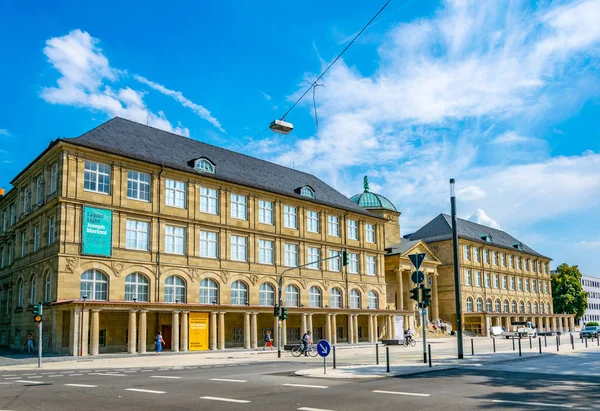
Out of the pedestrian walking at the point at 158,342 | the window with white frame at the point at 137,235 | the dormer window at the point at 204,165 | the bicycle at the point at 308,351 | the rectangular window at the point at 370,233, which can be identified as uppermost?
the dormer window at the point at 204,165

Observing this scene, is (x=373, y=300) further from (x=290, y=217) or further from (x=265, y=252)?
(x=265, y=252)

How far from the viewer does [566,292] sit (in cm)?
10431

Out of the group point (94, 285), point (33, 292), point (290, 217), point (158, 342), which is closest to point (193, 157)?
point (290, 217)

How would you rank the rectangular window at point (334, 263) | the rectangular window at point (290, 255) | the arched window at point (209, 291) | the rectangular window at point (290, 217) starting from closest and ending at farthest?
the arched window at point (209, 291) < the rectangular window at point (290, 255) < the rectangular window at point (290, 217) < the rectangular window at point (334, 263)

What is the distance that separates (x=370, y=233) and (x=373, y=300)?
6.75 metres

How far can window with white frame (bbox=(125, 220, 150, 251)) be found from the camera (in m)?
41.2

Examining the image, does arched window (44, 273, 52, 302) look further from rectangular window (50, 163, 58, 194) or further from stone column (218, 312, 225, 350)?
stone column (218, 312, 225, 350)

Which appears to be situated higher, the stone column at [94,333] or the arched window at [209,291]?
the arched window at [209,291]

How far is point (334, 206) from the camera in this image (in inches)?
→ 2244

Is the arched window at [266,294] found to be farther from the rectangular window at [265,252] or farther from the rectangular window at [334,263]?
the rectangular window at [334,263]

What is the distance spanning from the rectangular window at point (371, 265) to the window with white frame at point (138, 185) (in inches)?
1013

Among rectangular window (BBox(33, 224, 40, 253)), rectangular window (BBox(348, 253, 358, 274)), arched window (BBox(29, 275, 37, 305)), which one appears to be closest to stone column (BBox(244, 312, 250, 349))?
rectangular window (BBox(348, 253, 358, 274))

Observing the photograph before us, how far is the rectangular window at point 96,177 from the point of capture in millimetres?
39688

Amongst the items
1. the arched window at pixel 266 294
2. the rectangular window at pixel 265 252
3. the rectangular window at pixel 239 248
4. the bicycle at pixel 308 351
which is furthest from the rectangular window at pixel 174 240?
the bicycle at pixel 308 351
